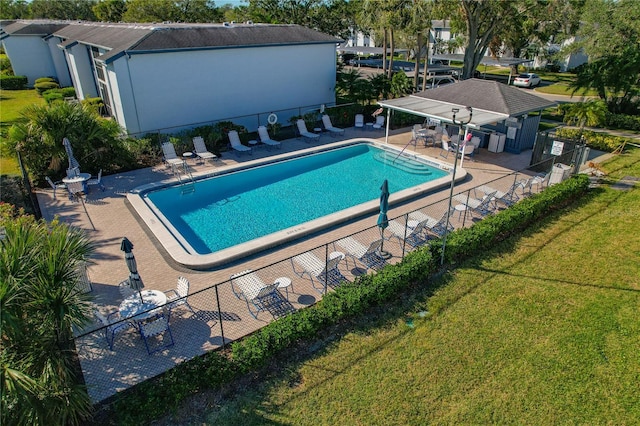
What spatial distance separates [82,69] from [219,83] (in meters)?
11.3

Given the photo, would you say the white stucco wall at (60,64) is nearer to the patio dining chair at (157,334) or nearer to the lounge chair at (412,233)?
the lounge chair at (412,233)

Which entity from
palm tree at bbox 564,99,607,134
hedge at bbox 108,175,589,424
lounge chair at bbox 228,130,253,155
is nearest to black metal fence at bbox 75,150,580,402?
hedge at bbox 108,175,589,424

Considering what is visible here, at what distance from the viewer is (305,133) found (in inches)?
872

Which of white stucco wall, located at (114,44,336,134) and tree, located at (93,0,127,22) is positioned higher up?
tree, located at (93,0,127,22)

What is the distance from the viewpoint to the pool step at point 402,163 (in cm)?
1877

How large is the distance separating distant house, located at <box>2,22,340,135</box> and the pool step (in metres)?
6.23

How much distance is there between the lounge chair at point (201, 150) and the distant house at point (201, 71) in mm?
1822

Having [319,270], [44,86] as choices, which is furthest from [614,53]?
[44,86]

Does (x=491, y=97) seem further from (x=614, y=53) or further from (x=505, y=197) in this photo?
(x=614, y=53)

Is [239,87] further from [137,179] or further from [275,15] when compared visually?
[275,15]

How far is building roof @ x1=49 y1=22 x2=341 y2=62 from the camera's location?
1930 cm

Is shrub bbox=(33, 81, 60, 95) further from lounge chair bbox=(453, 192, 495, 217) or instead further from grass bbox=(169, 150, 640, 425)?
grass bbox=(169, 150, 640, 425)

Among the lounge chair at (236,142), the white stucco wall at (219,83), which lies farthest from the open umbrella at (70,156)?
the lounge chair at (236,142)

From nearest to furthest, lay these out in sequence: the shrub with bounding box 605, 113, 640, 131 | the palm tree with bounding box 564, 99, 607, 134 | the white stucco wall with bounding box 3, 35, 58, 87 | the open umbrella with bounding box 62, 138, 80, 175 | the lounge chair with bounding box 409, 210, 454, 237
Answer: the lounge chair with bounding box 409, 210, 454, 237
the open umbrella with bounding box 62, 138, 80, 175
the palm tree with bounding box 564, 99, 607, 134
the shrub with bounding box 605, 113, 640, 131
the white stucco wall with bounding box 3, 35, 58, 87
